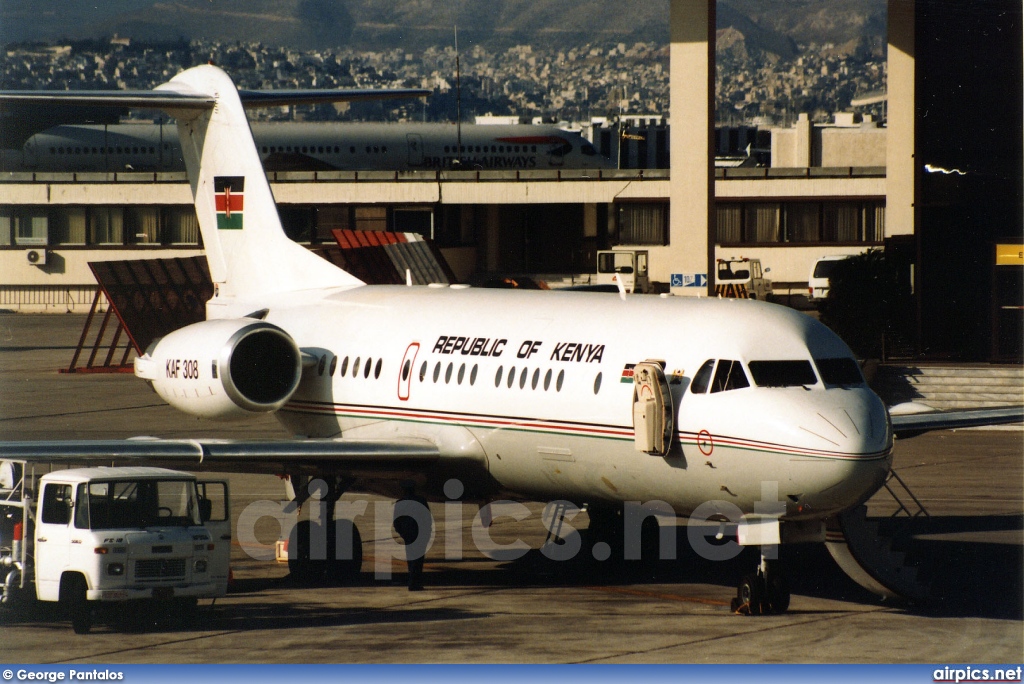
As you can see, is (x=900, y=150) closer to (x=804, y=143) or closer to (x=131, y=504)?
(x=131, y=504)

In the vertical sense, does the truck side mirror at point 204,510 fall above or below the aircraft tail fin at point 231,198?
below

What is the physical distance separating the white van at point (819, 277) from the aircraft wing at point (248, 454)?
139ft

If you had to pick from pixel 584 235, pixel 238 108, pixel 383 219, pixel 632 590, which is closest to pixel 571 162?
pixel 584 235

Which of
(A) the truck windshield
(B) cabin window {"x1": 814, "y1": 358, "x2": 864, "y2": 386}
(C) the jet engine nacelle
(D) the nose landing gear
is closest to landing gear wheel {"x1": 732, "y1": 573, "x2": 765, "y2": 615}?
(D) the nose landing gear

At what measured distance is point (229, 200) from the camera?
984 inches

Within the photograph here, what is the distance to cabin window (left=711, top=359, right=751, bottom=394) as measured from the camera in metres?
15.7

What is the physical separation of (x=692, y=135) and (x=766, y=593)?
20880mm

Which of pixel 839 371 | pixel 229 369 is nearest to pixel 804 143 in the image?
pixel 229 369

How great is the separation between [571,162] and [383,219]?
26142mm

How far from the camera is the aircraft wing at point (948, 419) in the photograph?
1884 centimetres

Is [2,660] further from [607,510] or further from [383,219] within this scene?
[383,219]

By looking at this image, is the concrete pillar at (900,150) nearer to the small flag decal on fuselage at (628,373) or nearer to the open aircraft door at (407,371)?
the open aircraft door at (407,371)

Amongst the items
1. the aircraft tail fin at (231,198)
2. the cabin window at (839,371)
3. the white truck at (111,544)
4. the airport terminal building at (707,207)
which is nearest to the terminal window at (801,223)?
the airport terminal building at (707,207)

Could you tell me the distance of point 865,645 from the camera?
1435 centimetres
